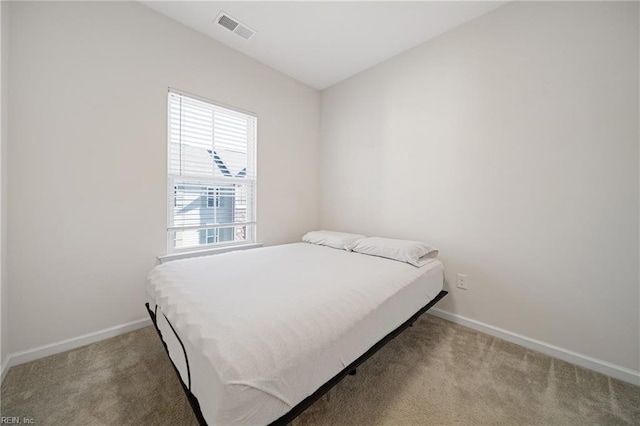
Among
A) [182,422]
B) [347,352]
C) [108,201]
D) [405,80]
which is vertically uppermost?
[405,80]

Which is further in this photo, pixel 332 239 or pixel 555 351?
pixel 332 239

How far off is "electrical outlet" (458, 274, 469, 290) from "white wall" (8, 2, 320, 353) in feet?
9.19

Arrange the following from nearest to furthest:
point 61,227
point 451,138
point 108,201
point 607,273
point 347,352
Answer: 1. point 347,352
2. point 607,273
3. point 61,227
4. point 108,201
5. point 451,138

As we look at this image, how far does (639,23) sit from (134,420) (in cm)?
370

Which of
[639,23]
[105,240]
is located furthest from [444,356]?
[105,240]

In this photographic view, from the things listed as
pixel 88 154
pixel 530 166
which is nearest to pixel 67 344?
pixel 88 154

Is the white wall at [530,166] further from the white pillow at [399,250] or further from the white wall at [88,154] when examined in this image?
the white wall at [88,154]

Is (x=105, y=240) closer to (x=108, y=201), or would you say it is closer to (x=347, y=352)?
(x=108, y=201)

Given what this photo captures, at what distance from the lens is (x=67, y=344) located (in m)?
1.70

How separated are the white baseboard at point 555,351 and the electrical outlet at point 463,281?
0.28 metres

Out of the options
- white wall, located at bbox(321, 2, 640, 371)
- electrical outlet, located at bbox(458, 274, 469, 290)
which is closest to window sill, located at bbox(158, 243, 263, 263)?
white wall, located at bbox(321, 2, 640, 371)

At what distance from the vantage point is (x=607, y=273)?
1.56 metres

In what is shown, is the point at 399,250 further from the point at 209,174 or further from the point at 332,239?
the point at 209,174

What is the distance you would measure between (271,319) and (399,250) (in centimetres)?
133
